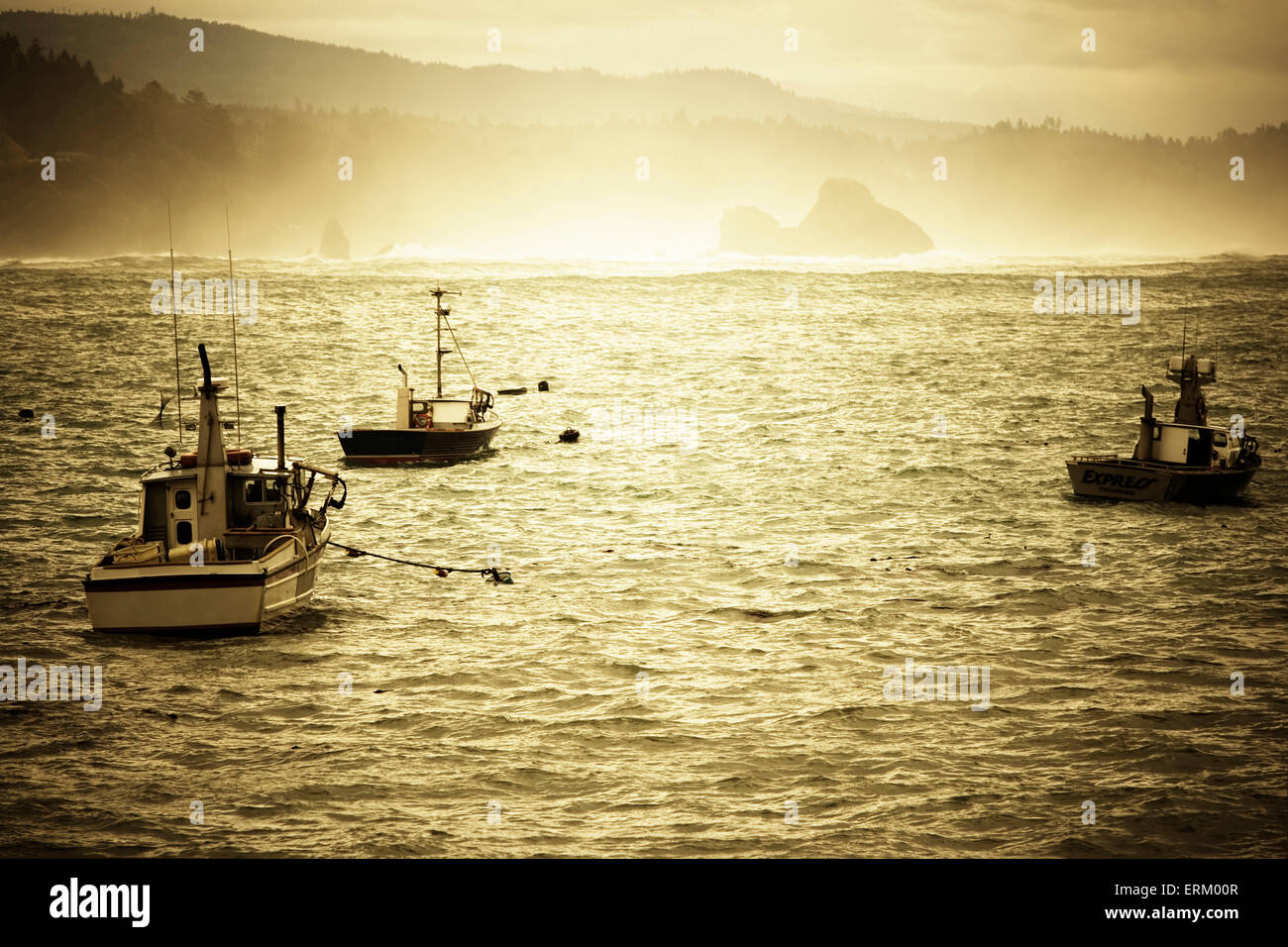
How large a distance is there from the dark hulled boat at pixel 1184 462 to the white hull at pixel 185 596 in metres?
32.8

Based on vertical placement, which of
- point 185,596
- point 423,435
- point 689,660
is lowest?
point 689,660

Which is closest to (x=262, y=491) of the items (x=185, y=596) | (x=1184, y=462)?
(x=185, y=596)

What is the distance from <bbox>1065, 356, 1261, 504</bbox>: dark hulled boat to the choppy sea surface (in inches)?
51.5

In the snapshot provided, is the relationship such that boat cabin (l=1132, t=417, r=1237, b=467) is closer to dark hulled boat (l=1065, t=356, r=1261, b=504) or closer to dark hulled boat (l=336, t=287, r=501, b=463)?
dark hulled boat (l=1065, t=356, r=1261, b=504)

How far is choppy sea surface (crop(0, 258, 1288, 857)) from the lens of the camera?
18.4m

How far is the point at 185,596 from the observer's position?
25.8 metres

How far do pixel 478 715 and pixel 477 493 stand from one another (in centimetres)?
2761

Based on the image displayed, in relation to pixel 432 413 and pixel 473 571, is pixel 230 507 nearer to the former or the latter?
pixel 473 571

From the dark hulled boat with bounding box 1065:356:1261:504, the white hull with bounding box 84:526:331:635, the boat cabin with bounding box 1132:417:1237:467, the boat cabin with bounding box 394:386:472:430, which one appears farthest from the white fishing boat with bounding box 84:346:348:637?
the boat cabin with bounding box 1132:417:1237:467

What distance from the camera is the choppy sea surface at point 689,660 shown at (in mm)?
18359

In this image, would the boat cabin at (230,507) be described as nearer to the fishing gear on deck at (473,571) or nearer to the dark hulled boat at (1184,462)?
the fishing gear on deck at (473,571)

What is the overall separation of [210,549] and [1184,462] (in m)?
36.2

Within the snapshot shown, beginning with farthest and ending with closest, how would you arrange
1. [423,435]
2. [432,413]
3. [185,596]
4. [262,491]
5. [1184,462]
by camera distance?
[432,413] → [423,435] → [1184,462] → [262,491] → [185,596]
